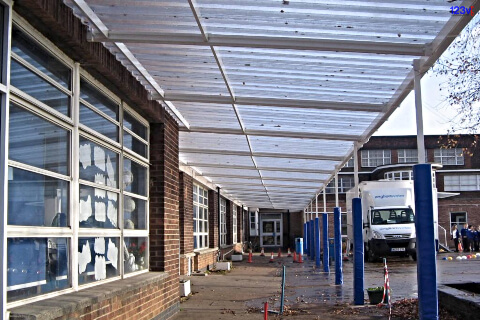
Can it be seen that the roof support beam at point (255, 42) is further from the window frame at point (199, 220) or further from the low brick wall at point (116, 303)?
the window frame at point (199, 220)

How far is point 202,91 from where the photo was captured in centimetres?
941

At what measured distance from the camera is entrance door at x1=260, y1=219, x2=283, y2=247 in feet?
172

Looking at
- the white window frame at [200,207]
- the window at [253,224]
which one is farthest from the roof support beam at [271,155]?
the window at [253,224]

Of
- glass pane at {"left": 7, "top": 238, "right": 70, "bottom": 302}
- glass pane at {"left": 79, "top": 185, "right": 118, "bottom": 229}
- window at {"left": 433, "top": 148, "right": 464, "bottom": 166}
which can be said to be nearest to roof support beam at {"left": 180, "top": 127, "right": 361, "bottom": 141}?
glass pane at {"left": 79, "top": 185, "right": 118, "bottom": 229}

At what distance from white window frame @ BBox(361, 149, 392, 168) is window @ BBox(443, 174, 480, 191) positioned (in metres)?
5.28

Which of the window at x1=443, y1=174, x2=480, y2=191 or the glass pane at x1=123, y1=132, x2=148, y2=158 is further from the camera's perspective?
the window at x1=443, y1=174, x2=480, y2=191

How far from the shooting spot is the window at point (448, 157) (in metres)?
51.6

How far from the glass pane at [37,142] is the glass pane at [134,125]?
8.60ft

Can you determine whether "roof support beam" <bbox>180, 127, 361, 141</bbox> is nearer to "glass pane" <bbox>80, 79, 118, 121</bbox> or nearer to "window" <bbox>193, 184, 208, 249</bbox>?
"glass pane" <bbox>80, 79, 118, 121</bbox>

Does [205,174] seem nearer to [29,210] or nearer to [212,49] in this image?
[212,49]

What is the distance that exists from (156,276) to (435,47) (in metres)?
5.54

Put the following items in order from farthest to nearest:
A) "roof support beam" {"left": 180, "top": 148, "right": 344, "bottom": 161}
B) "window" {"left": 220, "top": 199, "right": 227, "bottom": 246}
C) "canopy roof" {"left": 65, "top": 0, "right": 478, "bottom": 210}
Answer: "window" {"left": 220, "top": 199, "right": 227, "bottom": 246}, "roof support beam" {"left": 180, "top": 148, "right": 344, "bottom": 161}, "canopy roof" {"left": 65, "top": 0, "right": 478, "bottom": 210}

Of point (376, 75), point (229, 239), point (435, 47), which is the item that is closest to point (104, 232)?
point (376, 75)

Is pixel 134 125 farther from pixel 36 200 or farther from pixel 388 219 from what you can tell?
pixel 388 219
